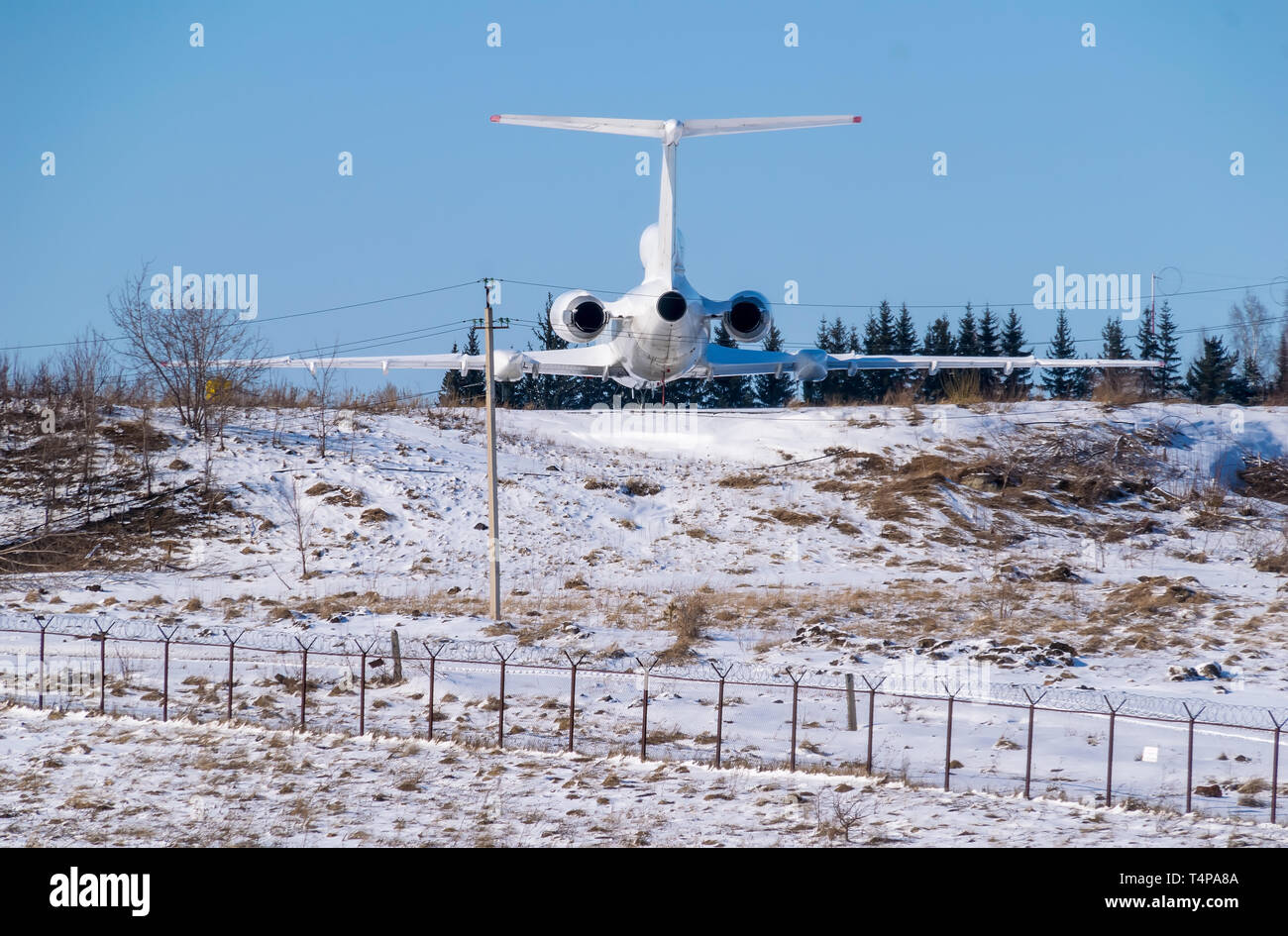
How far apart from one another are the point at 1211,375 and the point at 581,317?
6030 centimetres

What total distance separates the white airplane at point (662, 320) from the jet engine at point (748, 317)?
32 mm

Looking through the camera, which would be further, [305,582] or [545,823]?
[305,582]

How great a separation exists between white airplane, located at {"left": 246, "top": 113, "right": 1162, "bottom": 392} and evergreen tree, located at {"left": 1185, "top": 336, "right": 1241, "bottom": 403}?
39093mm

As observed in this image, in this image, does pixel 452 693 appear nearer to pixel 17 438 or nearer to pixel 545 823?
pixel 545 823

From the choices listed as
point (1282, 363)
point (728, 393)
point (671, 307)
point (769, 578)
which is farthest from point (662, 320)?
point (1282, 363)

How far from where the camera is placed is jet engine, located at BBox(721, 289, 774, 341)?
37.5m

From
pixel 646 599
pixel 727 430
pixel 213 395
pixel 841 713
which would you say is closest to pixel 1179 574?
pixel 646 599

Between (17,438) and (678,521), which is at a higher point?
(17,438)

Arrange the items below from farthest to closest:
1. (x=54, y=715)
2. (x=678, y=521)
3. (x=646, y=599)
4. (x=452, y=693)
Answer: (x=678, y=521), (x=646, y=599), (x=452, y=693), (x=54, y=715)

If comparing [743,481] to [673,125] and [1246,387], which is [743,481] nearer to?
[673,125]

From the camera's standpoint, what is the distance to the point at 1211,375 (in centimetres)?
8156

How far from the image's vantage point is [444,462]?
52.7m

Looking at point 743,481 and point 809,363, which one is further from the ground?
point 809,363

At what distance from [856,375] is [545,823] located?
7290 cm
